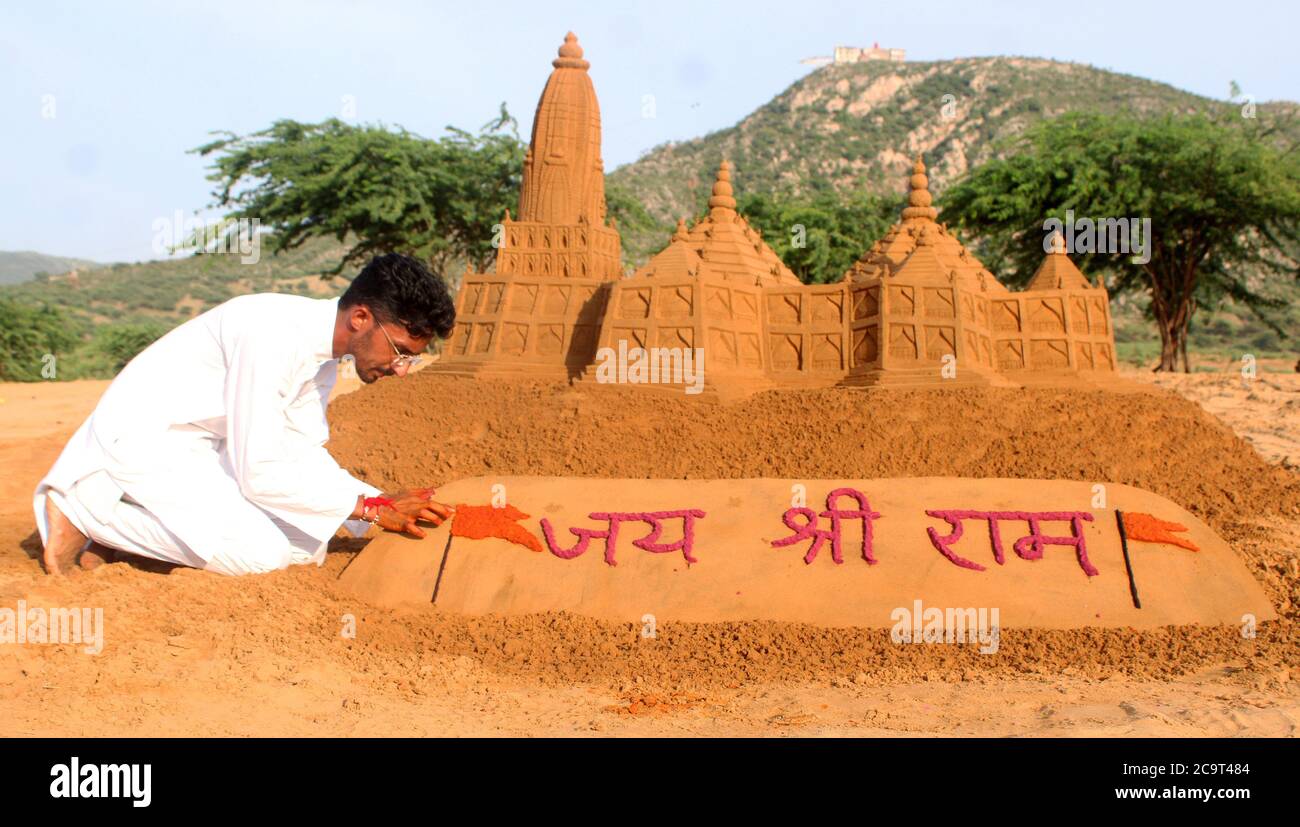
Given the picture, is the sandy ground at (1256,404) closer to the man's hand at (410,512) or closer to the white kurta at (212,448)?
the man's hand at (410,512)

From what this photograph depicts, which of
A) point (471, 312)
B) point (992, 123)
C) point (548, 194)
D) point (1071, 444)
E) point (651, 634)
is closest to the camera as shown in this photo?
point (651, 634)

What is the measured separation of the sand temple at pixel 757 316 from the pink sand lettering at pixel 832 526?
449 centimetres

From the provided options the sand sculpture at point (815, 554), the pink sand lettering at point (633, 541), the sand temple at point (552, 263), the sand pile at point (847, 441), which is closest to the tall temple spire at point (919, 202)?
the sand temple at point (552, 263)

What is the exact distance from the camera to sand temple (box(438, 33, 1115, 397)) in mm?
10445

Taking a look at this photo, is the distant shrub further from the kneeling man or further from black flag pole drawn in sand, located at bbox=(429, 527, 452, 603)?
black flag pole drawn in sand, located at bbox=(429, 527, 452, 603)

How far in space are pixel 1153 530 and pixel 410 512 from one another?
147 inches

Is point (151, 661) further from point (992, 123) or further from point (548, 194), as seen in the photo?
point (992, 123)

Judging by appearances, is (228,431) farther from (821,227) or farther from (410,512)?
(821,227)

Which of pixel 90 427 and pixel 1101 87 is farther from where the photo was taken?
pixel 1101 87

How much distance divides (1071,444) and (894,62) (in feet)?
206

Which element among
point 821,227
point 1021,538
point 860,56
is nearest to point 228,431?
point 1021,538

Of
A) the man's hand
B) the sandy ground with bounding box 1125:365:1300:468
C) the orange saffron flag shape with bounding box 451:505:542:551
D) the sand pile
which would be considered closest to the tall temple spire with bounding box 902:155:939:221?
Result: the sandy ground with bounding box 1125:365:1300:468

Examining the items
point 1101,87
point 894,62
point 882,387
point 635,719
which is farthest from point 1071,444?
point 894,62

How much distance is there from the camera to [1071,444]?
28.8 ft
